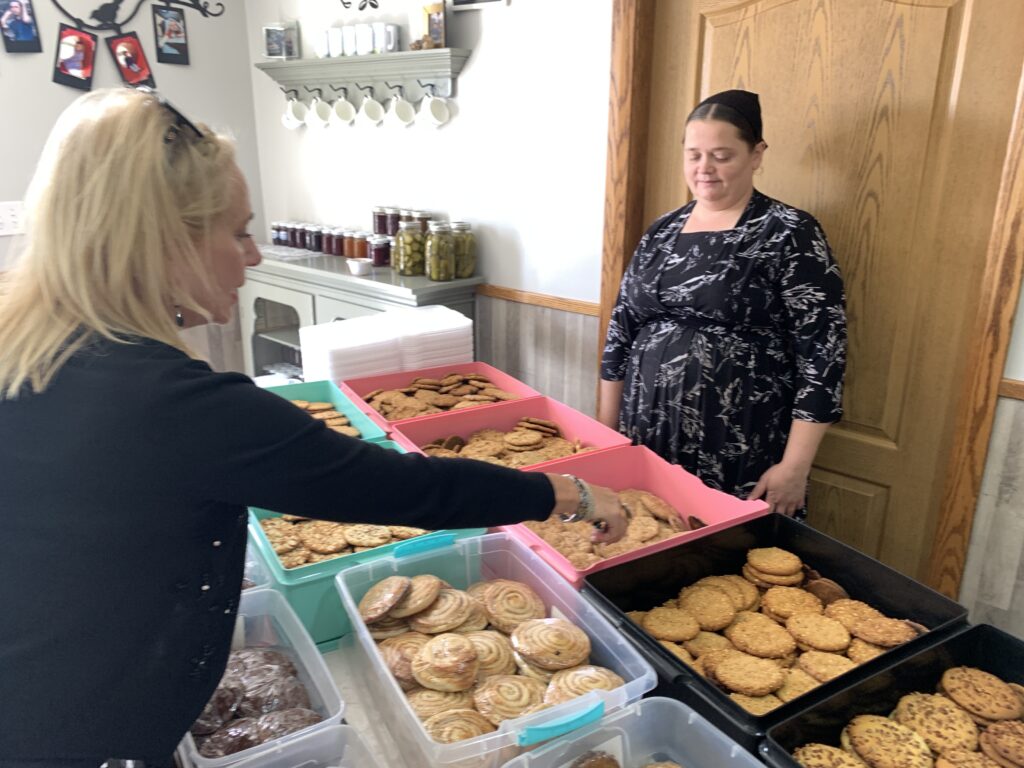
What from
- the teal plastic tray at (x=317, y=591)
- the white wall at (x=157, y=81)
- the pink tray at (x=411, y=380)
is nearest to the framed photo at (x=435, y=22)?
the white wall at (x=157, y=81)

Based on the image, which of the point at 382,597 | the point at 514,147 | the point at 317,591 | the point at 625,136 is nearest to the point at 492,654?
the point at 382,597

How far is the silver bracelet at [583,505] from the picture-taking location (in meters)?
1.01

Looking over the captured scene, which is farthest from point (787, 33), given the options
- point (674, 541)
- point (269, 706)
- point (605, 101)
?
point (269, 706)

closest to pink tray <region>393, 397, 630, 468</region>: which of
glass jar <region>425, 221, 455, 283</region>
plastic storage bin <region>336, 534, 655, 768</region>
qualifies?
plastic storage bin <region>336, 534, 655, 768</region>

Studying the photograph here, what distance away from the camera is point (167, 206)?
79 centimetres

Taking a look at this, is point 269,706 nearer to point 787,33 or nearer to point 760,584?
point 760,584

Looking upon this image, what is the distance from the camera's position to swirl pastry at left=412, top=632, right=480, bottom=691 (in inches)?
38.0

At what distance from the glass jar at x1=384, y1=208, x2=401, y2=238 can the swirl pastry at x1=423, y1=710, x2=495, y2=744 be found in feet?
8.16

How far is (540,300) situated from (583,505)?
5.89 ft

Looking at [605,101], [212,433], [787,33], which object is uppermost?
[787,33]

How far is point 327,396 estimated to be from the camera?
6.85ft

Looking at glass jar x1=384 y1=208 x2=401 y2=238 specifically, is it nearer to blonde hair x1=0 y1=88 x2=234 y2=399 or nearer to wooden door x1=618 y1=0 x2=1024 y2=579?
wooden door x1=618 y1=0 x2=1024 y2=579

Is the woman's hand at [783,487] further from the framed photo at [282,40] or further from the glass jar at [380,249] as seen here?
the framed photo at [282,40]

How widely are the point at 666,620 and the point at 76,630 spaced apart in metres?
0.78
